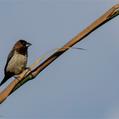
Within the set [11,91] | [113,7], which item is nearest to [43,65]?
[11,91]

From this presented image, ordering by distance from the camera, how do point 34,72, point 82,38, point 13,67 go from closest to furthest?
1. point 82,38
2. point 34,72
3. point 13,67

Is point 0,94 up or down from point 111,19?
down

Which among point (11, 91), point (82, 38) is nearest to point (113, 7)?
point (82, 38)

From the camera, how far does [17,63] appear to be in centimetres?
707

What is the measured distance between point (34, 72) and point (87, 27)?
27 centimetres

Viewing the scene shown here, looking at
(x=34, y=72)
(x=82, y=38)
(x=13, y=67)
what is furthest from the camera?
(x=13, y=67)

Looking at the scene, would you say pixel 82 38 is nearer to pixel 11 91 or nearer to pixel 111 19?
pixel 111 19

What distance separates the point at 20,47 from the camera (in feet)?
24.6

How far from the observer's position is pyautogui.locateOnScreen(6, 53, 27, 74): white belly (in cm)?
697

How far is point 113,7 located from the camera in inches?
66.2

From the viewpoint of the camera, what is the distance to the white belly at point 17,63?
6.97m

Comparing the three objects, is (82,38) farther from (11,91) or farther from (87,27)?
(11,91)

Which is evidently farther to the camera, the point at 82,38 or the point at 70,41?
the point at 70,41

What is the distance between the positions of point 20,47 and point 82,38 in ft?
19.9
